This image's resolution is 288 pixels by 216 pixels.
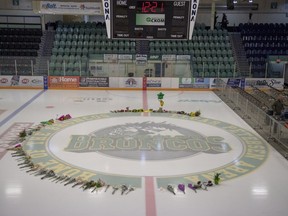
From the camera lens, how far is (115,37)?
12.4m

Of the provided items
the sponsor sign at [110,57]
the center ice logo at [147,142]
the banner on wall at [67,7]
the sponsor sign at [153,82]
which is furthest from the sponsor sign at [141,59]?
the center ice logo at [147,142]

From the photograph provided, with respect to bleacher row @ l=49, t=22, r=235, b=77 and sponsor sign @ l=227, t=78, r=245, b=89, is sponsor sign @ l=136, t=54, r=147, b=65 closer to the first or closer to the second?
bleacher row @ l=49, t=22, r=235, b=77

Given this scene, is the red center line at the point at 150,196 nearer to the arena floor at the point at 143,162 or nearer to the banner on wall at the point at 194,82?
the arena floor at the point at 143,162

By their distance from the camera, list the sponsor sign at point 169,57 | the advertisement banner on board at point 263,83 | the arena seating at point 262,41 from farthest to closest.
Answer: the arena seating at point 262,41 < the sponsor sign at point 169,57 < the advertisement banner on board at point 263,83

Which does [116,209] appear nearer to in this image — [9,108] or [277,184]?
[277,184]

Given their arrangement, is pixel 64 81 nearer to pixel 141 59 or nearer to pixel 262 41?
pixel 141 59

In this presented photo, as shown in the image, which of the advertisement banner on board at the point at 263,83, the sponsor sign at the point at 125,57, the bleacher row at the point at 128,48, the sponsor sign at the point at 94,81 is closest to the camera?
the sponsor sign at the point at 94,81

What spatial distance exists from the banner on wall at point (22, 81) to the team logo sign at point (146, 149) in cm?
942

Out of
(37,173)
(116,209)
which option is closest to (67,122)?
(37,173)

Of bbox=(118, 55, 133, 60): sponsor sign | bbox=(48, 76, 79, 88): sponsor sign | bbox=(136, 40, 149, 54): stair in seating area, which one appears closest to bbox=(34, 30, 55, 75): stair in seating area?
bbox=(48, 76, 79, 88): sponsor sign

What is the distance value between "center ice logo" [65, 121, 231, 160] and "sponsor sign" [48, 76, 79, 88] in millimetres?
10276

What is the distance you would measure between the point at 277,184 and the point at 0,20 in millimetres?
28182

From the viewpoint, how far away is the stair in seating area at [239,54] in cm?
2504

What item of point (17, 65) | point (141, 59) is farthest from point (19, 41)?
point (141, 59)
